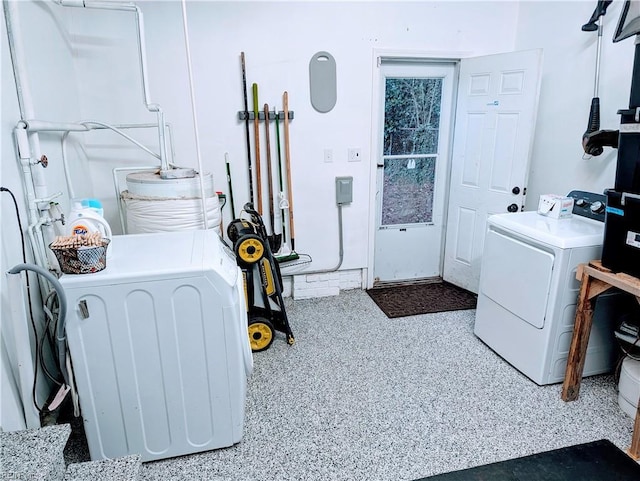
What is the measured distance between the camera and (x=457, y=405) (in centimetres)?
225

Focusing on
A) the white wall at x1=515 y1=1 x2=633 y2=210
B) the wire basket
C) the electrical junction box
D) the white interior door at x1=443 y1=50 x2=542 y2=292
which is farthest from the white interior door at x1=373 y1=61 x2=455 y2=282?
the wire basket

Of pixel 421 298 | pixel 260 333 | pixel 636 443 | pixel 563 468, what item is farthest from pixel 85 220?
pixel 421 298

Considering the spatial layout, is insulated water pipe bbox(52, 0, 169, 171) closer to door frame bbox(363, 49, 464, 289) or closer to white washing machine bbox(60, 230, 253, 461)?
white washing machine bbox(60, 230, 253, 461)

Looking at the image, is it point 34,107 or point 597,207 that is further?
point 597,207

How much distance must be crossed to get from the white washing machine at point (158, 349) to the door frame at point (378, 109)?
79.0 inches

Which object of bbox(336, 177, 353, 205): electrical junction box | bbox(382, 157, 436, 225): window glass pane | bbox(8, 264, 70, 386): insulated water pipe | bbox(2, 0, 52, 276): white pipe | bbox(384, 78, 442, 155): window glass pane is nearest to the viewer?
bbox(8, 264, 70, 386): insulated water pipe

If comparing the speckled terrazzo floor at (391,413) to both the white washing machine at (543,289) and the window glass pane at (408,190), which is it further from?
the window glass pane at (408,190)

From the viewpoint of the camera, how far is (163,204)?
230 cm

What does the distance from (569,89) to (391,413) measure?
8.73 feet

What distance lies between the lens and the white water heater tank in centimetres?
230

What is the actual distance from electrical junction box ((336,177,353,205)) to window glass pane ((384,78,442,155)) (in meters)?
0.52

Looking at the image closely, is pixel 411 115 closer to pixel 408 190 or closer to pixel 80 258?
pixel 408 190

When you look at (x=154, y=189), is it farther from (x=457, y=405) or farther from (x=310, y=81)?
(x=457, y=405)

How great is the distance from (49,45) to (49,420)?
6.82ft
